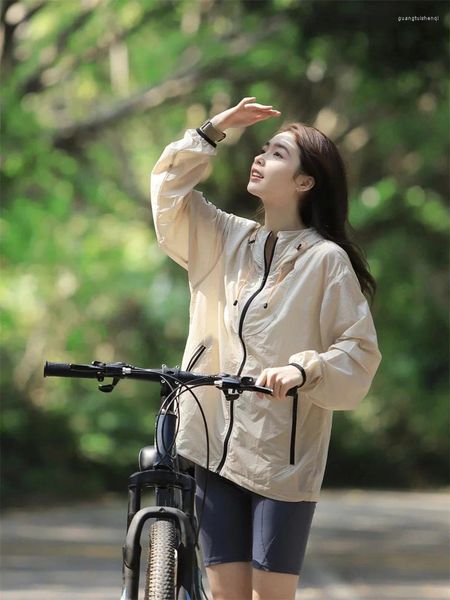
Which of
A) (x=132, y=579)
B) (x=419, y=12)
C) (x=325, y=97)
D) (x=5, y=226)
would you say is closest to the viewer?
(x=132, y=579)

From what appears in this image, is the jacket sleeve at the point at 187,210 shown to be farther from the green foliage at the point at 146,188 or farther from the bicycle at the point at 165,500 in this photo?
the green foliage at the point at 146,188

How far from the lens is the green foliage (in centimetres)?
1455

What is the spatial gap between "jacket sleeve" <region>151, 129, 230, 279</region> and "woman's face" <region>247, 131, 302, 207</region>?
0.17 meters

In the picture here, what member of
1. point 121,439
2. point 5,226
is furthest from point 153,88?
point 121,439

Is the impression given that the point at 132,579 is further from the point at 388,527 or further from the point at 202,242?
the point at 388,527

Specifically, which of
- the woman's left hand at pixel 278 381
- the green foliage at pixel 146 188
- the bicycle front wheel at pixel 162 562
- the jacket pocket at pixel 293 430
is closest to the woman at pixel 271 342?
the jacket pocket at pixel 293 430

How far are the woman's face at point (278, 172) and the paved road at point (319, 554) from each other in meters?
5.33

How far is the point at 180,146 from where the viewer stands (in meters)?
4.92

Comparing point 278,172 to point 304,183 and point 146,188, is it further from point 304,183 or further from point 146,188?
point 146,188

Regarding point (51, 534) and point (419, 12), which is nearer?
point (419, 12)

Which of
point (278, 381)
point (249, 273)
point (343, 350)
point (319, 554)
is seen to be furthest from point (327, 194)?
point (319, 554)

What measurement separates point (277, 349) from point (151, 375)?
0.47m

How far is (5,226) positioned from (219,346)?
10.3 metres

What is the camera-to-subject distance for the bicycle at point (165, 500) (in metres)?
4.14
